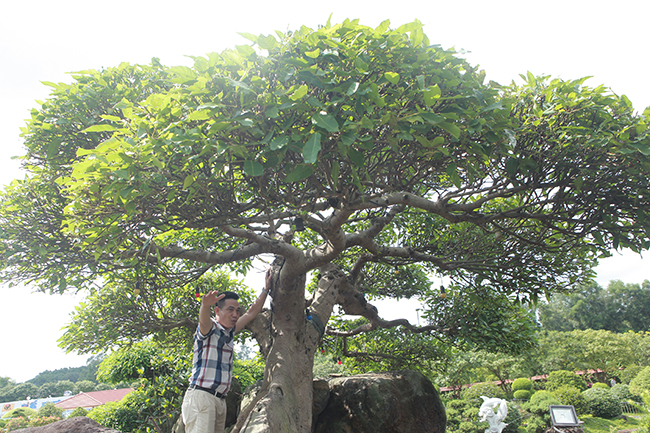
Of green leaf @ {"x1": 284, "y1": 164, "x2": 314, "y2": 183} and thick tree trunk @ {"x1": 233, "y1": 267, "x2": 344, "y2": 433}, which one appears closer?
green leaf @ {"x1": 284, "y1": 164, "x2": 314, "y2": 183}

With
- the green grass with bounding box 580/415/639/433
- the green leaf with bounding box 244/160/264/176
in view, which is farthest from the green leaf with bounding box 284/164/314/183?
the green grass with bounding box 580/415/639/433

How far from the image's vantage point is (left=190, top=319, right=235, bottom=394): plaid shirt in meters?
4.29

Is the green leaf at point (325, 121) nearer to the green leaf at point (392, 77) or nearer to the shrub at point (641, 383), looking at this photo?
the green leaf at point (392, 77)

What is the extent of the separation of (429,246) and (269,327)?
3856 mm

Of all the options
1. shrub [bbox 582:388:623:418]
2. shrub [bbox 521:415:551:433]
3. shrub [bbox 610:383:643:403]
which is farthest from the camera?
shrub [bbox 610:383:643:403]

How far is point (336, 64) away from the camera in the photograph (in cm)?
371

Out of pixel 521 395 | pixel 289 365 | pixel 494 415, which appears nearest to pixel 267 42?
pixel 289 365

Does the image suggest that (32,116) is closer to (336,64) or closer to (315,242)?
(336,64)

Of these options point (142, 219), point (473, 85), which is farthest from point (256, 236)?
point (473, 85)

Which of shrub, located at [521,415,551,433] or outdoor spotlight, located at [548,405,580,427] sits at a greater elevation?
outdoor spotlight, located at [548,405,580,427]

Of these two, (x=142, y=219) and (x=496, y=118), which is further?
(x=142, y=219)

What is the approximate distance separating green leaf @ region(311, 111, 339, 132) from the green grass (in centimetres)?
2235

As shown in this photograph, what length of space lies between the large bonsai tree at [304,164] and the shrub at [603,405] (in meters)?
19.0

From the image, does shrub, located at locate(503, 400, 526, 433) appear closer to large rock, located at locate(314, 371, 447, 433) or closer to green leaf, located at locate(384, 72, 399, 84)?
large rock, located at locate(314, 371, 447, 433)
